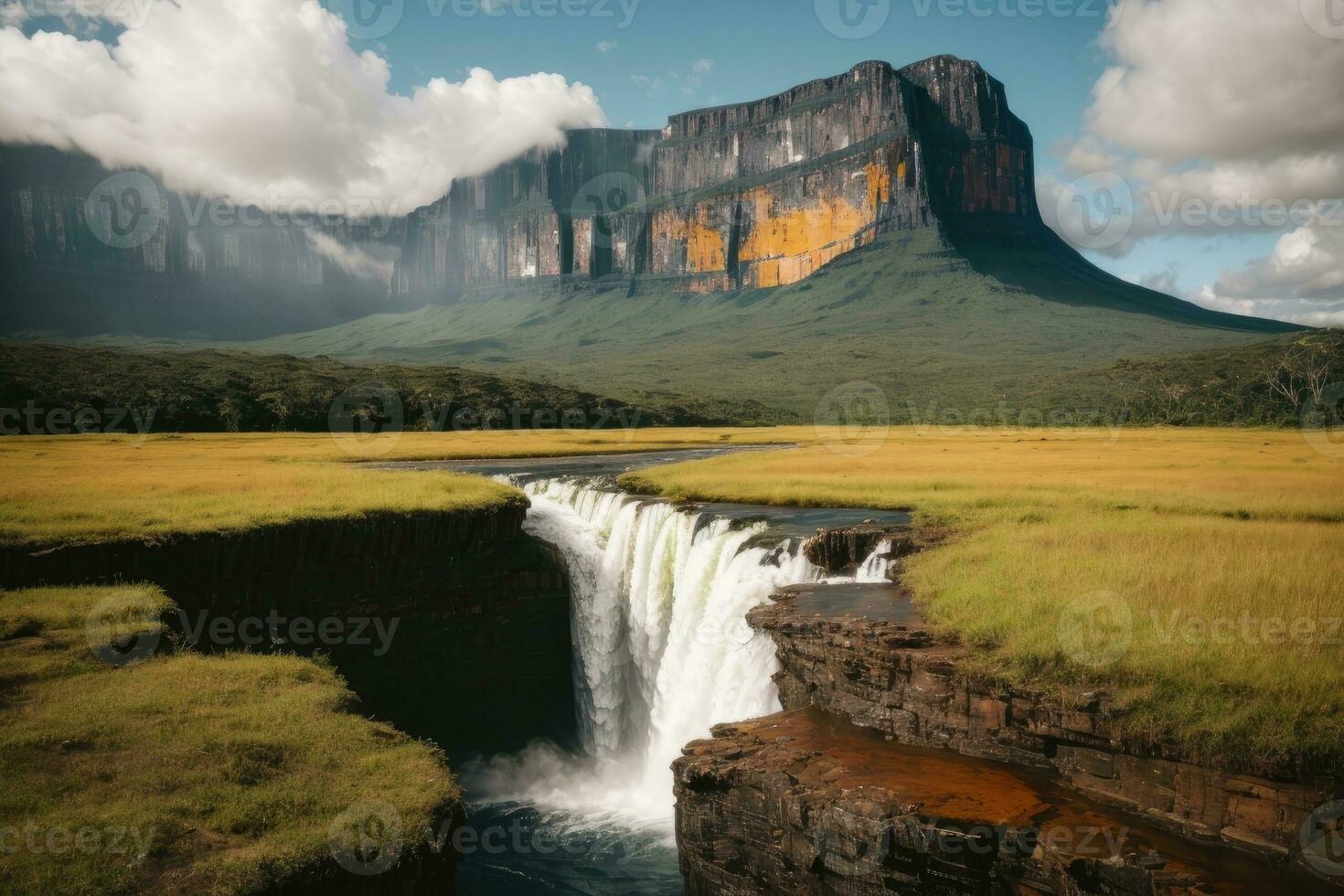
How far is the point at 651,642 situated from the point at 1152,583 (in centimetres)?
1258

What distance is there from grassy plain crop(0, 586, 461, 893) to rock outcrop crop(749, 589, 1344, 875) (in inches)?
245

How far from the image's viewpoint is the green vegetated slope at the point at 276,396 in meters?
72.5

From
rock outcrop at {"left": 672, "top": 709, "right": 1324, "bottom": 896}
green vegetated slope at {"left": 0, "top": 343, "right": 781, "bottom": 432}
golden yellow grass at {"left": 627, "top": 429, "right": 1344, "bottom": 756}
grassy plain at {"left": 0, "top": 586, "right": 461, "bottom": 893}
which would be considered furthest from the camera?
green vegetated slope at {"left": 0, "top": 343, "right": 781, "bottom": 432}

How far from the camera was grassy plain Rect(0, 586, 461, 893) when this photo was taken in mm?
8442

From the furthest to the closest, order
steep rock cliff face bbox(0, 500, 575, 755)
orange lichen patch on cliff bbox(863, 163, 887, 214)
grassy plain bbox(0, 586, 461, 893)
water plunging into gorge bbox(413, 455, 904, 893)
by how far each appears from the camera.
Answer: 1. orange lichen patch on cliff bbox(863, 163, 887, 214)
2. steep rock cliff face bbox(0, 500, 575, 755)
3. water plunging into gorge bbox(413, 455, 904, 893)
4. grassy plain bbox(0, 586, 461, 893)

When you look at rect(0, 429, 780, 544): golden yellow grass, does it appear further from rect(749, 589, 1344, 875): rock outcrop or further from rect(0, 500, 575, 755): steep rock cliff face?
rect(749, 589, 1344, 875): rock outcrop

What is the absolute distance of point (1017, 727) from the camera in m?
11.1

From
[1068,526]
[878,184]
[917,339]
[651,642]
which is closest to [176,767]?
[651,642]

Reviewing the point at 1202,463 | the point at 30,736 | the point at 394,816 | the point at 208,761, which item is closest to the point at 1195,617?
the point at 394,816

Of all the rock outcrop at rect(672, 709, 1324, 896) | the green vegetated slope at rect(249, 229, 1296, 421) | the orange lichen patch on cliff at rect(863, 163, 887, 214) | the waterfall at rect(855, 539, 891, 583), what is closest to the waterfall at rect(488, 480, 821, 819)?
the waterfall at rect(855, 539, 891, 583)

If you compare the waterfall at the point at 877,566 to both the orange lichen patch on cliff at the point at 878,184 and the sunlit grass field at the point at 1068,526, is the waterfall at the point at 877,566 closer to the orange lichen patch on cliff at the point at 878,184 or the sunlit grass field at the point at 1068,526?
the sunlit grass field at the point at 1068,526

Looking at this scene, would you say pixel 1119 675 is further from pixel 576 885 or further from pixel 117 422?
pixel 117 422

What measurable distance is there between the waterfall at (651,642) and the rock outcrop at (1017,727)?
2044mm

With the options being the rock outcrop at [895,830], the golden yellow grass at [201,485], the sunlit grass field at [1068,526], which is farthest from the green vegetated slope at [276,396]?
the rock outcrop at [895,830]
